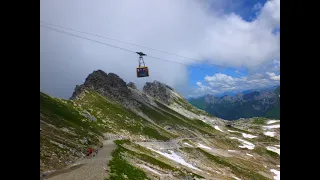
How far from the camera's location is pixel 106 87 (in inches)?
6757

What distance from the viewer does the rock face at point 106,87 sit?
6545 inches

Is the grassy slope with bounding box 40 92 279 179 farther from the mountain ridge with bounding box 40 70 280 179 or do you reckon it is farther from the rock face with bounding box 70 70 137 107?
the rock face with bounding box 70 70 137 107

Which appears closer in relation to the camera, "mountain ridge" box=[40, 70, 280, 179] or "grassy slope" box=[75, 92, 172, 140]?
"mountain ridge" box=[40, 70, 280, 179]

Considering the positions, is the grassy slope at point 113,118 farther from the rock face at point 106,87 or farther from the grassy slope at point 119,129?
the rock face at point 106,87

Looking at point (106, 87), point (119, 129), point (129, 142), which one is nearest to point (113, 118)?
point (119, 129)

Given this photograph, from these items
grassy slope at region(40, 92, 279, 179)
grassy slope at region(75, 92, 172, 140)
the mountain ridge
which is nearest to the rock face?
the mountain ridge

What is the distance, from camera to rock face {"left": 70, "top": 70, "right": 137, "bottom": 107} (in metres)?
166

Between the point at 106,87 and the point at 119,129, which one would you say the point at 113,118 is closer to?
the point at 119,129
